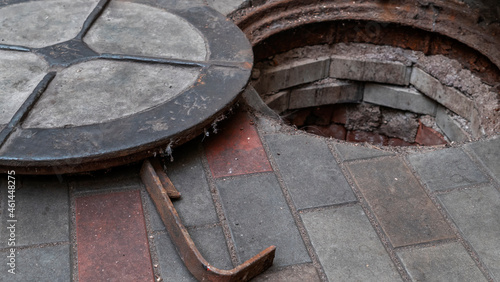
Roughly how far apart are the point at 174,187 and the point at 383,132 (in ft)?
8.39

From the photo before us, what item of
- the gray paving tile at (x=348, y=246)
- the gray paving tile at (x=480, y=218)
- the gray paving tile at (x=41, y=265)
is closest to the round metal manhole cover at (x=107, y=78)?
the gray paving tile at (x=41, y=265)

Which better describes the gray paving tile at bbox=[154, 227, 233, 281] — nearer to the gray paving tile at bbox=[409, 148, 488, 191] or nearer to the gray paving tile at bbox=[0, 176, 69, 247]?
the gray paving tile at bbox=[0, 176, 69, 247]

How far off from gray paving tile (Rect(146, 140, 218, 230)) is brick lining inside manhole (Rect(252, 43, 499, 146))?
4.45ft

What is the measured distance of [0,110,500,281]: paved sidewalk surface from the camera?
1.85 metres

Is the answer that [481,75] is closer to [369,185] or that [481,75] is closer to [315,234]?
[369,185]

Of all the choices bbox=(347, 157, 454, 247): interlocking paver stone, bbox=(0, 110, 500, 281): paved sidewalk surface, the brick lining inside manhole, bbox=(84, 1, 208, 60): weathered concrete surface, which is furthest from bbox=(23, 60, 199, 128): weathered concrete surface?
the brick lining inside manhole

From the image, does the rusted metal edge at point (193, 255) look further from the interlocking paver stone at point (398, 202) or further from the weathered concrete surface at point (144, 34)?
the weathered concrete surface at point (144, 34)

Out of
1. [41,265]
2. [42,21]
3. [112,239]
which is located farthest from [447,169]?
[42,21]

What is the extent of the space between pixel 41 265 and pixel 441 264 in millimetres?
1428

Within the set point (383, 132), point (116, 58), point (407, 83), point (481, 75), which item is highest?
point (116, 58)

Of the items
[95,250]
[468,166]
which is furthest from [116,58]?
[468,166]

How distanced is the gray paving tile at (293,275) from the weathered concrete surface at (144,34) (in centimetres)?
118

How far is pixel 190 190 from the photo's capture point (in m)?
2.15

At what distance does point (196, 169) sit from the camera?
2.25 meters
